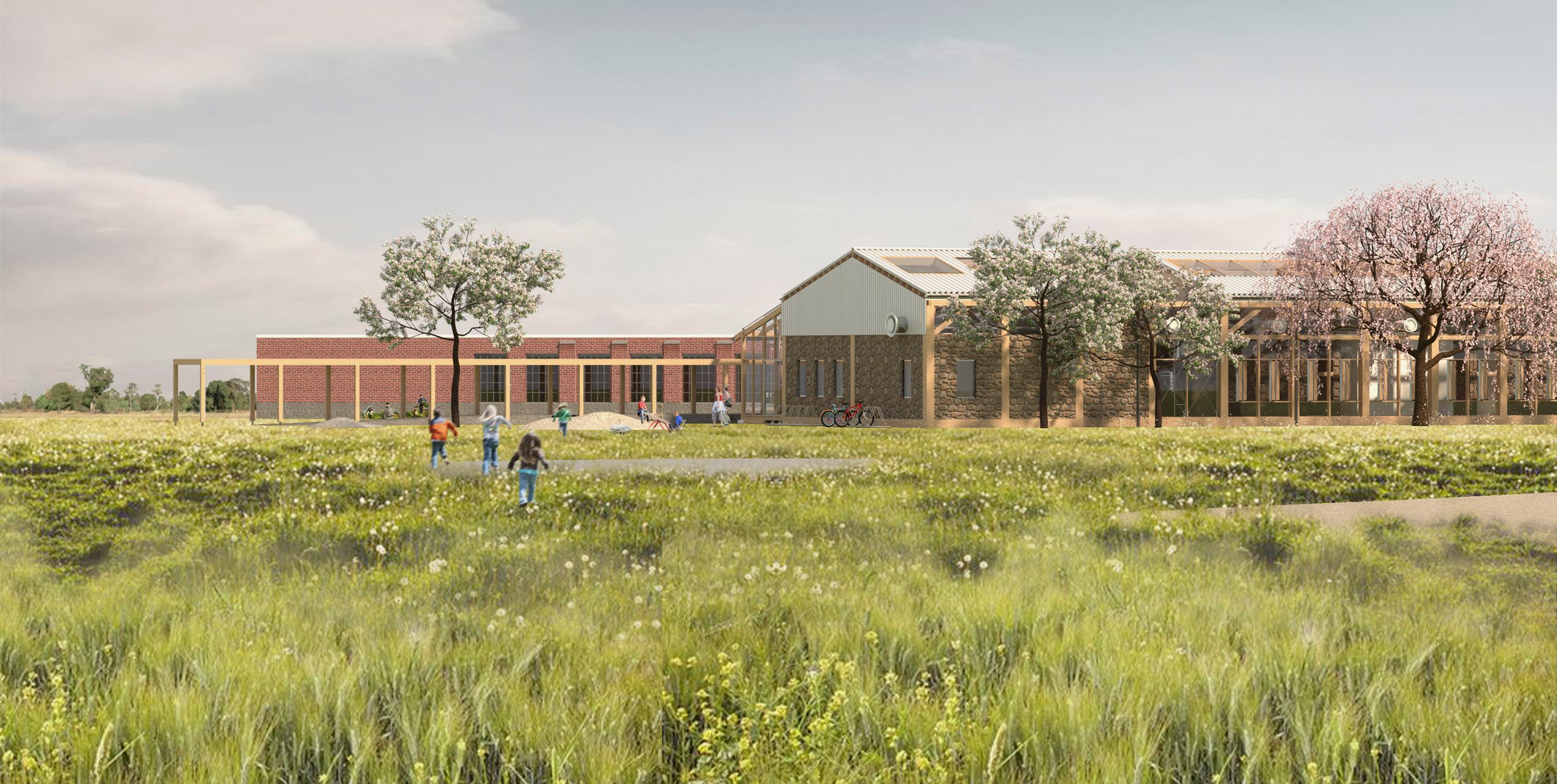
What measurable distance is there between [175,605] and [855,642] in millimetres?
4431

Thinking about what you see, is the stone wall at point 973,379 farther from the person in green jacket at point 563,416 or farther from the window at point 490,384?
the window at point 490,384

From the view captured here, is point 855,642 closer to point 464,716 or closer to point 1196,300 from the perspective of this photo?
point 464,716

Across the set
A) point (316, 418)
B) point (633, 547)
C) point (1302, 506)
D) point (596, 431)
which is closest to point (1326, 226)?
point (596, 431)

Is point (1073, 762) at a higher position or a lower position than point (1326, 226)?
lower

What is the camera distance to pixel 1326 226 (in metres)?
41.8

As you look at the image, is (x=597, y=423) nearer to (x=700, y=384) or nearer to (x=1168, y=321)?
(x=1168, y=321)

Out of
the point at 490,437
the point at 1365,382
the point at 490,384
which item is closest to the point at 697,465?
the point at 490,437

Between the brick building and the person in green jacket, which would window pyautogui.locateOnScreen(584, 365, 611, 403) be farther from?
the person in green jacket

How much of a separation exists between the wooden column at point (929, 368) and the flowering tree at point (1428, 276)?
15111 mm

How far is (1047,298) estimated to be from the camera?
123 feet

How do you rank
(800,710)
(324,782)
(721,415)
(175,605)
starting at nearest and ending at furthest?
1. (324,782)
2. (800,710)
3. (175,605)
4. (721,415)

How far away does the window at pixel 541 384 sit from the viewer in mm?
63719

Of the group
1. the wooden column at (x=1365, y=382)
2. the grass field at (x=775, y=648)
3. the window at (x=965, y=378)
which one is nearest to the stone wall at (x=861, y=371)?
the window at (x=965, y=378)

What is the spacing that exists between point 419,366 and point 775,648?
64047 mm
